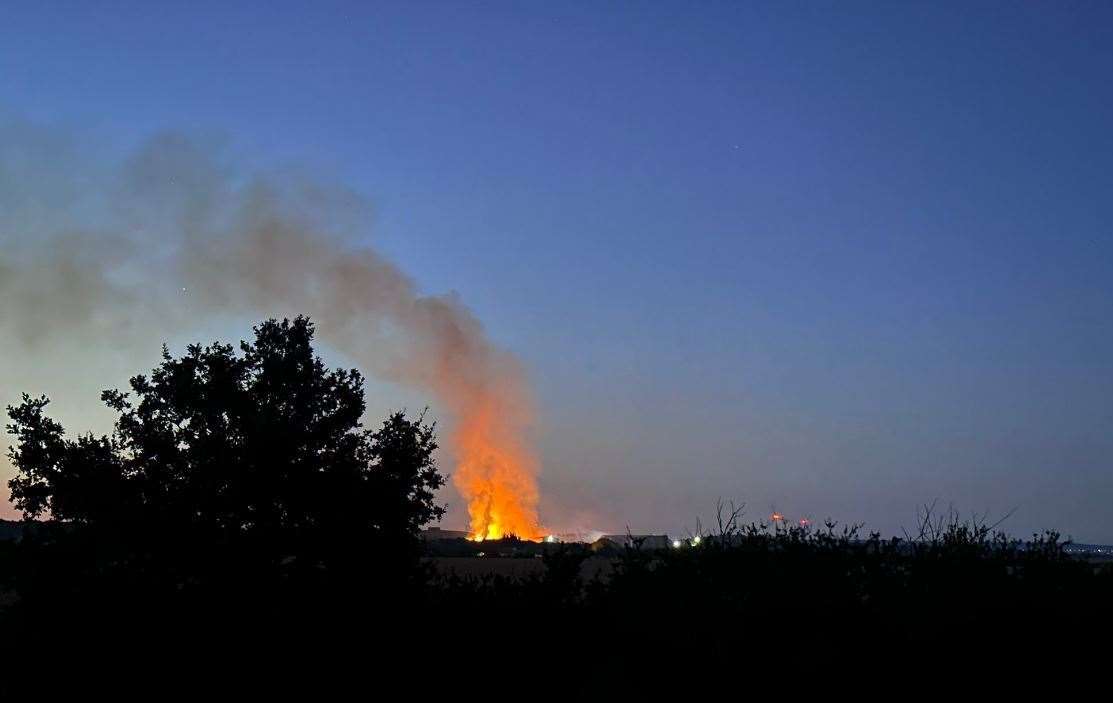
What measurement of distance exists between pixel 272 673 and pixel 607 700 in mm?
3561

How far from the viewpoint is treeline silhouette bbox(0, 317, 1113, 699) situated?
10.4 meters

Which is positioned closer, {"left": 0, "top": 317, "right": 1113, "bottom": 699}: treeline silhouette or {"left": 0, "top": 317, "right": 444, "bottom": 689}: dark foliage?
{"left": 0, "top": 317, "right": 1113, "bottom": 699}: treeline silhouette

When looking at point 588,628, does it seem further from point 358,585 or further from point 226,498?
point 226,498

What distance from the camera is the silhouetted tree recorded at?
14.2m

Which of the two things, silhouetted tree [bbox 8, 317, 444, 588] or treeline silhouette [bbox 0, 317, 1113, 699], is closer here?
treeline silhouette [bbox 0, 317, 1113, 699]

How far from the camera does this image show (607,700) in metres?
9.85

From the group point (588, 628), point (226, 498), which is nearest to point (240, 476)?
point (226, 498)

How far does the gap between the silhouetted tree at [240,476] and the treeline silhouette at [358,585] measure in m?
0.04

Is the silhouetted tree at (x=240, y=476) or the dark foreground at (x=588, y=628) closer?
the dark foreground at (x=588, y=628)

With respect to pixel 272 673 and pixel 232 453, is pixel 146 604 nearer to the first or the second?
pixel 272 673

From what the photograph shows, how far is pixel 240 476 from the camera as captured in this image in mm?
14938

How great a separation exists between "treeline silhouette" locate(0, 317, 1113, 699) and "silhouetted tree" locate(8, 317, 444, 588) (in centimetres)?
4

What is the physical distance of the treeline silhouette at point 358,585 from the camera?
34.1 feet

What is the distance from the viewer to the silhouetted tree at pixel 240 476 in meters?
14.2
